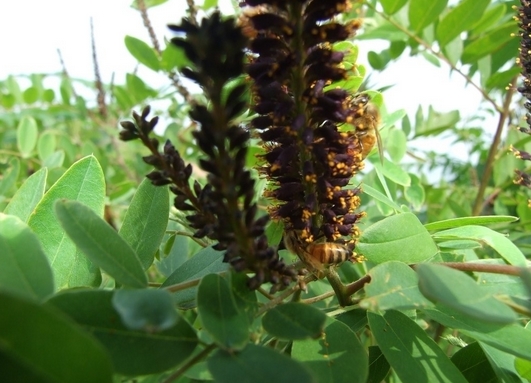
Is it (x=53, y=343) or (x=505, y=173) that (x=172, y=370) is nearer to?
(x=53, y=343)

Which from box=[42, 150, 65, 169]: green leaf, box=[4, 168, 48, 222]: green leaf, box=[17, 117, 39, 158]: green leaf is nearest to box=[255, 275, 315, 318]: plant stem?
box=[4, 168, 48, 222]: green leaf

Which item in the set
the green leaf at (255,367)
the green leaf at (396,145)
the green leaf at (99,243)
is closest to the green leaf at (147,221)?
the green leaf at (99,243)

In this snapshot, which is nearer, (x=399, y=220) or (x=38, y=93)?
(x=399, y=220)

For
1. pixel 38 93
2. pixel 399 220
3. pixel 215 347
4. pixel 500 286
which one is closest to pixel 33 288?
pixel 215 347

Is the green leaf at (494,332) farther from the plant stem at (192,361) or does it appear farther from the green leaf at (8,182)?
the green leaf at (8,182)

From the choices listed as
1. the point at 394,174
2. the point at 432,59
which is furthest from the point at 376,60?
the point at 394,174
